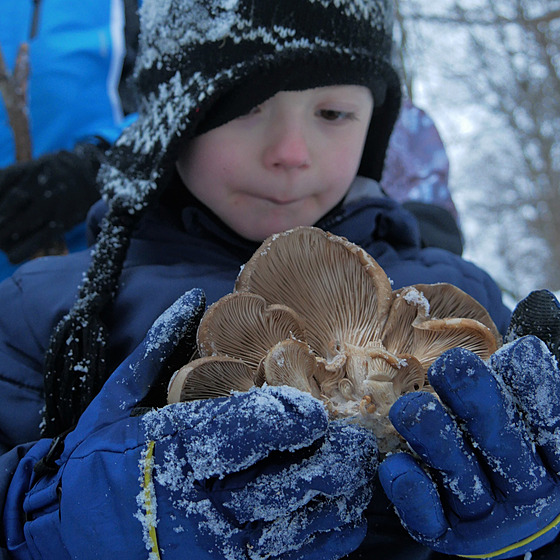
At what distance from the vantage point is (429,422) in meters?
0.84

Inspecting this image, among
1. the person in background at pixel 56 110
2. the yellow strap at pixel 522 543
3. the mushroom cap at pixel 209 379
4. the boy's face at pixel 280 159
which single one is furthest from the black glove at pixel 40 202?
the yellow strap at pixel 522 543

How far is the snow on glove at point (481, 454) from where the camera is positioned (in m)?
0.84

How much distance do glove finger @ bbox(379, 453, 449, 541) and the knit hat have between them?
764mm

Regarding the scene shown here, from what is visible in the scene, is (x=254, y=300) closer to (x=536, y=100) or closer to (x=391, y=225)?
(x=391, y=225)

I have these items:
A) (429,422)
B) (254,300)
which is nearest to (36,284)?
(254,300)

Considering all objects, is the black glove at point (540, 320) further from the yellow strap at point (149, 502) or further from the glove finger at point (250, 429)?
the yellow strap at point (149, 502)

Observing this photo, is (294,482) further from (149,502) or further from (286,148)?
(286,148)

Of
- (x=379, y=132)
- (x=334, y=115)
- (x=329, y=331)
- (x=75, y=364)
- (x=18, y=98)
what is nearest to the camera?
(x=329, y=331)

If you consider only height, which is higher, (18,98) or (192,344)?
(18,98)

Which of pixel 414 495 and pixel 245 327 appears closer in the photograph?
pixel 414 495

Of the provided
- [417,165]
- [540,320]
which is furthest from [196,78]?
[417,165]

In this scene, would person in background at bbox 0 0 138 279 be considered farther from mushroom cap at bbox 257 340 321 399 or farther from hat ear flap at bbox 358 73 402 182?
mushroom cap at bbox 257 340 321 399

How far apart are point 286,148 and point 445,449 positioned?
2.79ft

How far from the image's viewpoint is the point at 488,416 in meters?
0.84
